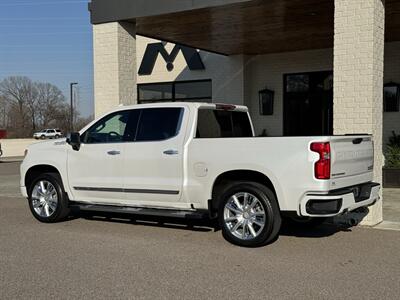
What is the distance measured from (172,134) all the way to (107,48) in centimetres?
459

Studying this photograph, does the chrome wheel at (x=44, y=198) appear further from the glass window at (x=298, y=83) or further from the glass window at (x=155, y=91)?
the glass window at (x=155, y=91)

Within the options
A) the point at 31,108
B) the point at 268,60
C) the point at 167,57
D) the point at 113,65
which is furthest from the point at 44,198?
the point at 31,108

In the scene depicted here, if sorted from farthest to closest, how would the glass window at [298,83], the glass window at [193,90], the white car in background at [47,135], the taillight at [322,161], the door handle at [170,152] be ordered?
the white car in background at [47,135] < the glass window at [193,90] < the glass window at [298,83] < the door handle at [170,152] < the taillight at [322,161]

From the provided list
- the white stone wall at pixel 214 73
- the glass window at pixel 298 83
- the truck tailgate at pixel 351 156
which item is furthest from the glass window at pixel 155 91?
the truck tailgate at pixel 351 156

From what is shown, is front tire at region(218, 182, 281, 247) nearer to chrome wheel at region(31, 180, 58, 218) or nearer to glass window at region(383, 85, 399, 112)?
chrome wheel at region(31, 180, 58, 218)

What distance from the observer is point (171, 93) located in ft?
65.0

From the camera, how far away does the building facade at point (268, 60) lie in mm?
8594

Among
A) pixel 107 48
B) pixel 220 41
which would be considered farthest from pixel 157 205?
pixel 220 41

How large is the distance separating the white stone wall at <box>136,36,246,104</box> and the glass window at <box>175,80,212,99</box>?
21 centimetres

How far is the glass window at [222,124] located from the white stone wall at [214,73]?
30.3 ft

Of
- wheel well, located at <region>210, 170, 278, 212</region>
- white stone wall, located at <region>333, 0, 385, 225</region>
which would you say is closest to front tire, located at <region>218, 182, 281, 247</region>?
wheel well, located at <region>210, 170, 278, 212</region>

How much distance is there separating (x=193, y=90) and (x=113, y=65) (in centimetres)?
804

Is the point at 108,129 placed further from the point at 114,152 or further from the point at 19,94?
the point at 19,94

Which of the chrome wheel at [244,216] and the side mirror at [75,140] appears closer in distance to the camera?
the chrome wheel at [244,216]
